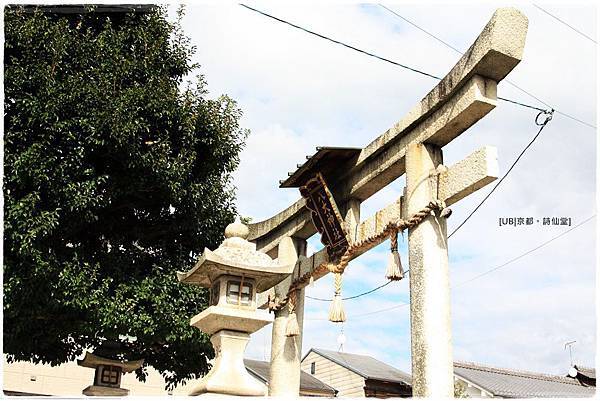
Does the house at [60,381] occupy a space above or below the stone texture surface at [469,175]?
below

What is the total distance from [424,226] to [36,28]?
21.9 feet

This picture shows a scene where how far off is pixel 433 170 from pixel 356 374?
55.7 feet

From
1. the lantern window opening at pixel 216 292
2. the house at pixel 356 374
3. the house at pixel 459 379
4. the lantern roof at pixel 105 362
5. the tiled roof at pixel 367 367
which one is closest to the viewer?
the lantern window opening at pixel 216 292

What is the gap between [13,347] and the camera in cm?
992

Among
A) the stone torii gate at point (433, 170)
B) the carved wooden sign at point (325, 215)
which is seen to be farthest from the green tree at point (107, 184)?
the stone torii gate at point (433, 170)

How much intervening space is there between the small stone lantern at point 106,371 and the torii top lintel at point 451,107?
5216mm

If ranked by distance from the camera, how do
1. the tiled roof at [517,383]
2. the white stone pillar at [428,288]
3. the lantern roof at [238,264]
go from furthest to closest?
the tiled roof at [517,383]
the lantern roof at [238,264]
the white stone pillar at [428,288]

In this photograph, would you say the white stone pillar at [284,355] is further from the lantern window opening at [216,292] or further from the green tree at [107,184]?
the lantern window opening at [216,292]

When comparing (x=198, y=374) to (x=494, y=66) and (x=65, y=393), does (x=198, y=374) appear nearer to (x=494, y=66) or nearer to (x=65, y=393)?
(x=494, y=66)

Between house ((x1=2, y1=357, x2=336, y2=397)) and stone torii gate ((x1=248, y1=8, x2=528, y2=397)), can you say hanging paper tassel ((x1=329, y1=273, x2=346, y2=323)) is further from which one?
house ((x1=2, y1=357, x2=336, y2=397))

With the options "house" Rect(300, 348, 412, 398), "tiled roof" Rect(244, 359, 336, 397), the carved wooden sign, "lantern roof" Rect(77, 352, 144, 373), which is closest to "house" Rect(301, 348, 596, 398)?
"house" Rect(300, 348, 412, 398)

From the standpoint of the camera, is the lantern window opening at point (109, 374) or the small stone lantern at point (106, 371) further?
the lantern window opening at point (109, 374)

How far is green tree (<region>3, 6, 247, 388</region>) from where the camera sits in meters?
9.08

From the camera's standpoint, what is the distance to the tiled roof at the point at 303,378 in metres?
21.6
